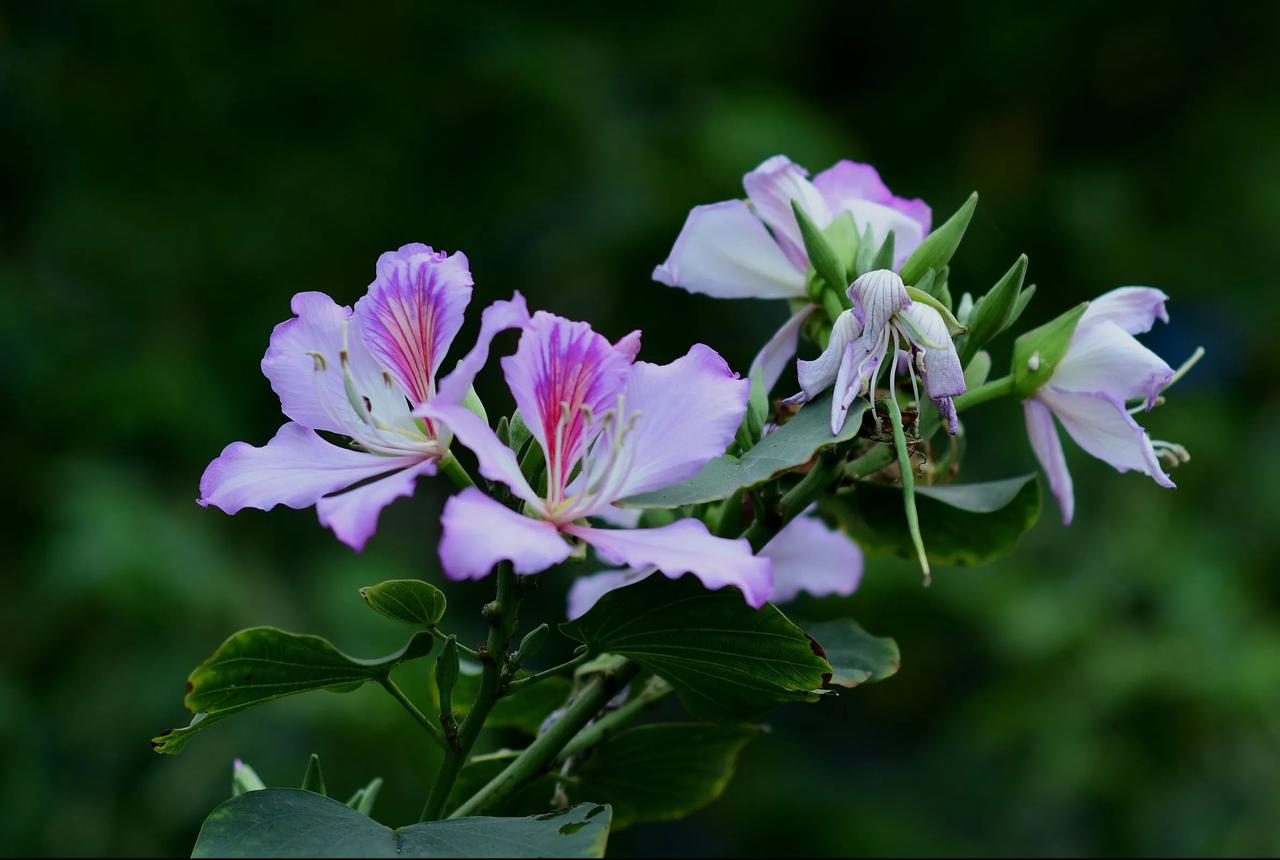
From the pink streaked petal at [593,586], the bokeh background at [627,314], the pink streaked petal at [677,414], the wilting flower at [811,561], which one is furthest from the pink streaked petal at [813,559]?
the bokeh background at [627,314]

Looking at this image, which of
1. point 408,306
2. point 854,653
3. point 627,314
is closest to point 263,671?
point 408,306

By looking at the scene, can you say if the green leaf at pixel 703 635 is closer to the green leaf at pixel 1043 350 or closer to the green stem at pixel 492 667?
the green stem at pixel 492 667

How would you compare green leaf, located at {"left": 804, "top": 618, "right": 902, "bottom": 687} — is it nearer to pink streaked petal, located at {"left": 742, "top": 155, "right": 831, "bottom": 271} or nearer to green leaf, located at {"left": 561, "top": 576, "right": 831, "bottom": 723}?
green leaf, located at {"left": 561, "top": 576, "right": 831, "bottom": 723}

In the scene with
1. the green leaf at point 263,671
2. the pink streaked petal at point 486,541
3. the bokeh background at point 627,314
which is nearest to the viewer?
the pink streaked petal at point 486,541

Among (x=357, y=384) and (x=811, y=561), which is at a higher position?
(x=357, y=384)

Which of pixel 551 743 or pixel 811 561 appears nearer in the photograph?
pixel 551 743

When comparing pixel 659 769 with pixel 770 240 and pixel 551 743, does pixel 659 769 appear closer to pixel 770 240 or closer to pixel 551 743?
pixel 551 743

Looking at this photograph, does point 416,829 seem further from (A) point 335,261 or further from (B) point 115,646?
(A) point 335,261
